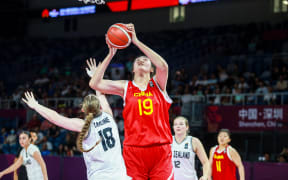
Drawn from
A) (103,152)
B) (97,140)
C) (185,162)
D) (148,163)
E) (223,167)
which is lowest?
(223,167)

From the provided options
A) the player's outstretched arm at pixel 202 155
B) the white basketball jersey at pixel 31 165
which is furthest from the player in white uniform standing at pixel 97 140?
the white basketball jersey at pixel 31 165

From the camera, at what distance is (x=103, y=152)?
3699mm

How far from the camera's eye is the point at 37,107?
3.68 metres

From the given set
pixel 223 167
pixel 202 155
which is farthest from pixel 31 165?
pixel 223 167

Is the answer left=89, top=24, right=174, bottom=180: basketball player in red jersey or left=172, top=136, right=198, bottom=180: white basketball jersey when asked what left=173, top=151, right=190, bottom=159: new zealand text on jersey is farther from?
left=89, top=24, right=174, bottom=180: basketball player in red jersey

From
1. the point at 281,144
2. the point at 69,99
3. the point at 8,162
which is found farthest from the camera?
the point at 69,99

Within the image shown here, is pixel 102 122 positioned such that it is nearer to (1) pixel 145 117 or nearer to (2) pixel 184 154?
(1) pixel 145 117

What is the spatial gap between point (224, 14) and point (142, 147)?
1565 centimetres

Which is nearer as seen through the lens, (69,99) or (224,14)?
(69,99)

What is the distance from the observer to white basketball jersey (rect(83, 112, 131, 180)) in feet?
12.1

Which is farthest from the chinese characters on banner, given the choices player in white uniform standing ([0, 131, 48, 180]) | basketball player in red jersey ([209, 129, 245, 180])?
player in white uniform standing ([0, 131, 48, 180])

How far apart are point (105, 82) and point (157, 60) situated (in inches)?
22.0

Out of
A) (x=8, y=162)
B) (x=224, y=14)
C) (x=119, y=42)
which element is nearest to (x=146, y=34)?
(x=224, y=14)

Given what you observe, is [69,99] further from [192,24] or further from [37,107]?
[37,107]
